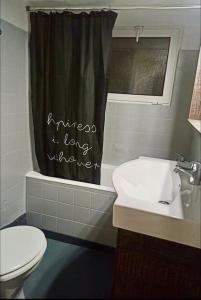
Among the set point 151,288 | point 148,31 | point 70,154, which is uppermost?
point 148,31

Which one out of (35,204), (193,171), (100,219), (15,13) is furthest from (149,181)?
(15,13)

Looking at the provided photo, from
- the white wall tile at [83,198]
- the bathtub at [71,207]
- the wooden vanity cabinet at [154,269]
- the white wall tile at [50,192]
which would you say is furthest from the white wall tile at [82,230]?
the wooden vanity cabinet at [154,269]

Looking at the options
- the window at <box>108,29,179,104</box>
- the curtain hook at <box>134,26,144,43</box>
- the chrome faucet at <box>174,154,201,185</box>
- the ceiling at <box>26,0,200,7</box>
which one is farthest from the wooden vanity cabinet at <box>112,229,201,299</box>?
the curtain hook at <box>134,26,144,43</box>

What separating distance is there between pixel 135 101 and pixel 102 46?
63cm

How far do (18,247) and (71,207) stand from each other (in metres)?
0.63

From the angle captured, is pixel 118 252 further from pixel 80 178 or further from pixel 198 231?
pixel 80 178

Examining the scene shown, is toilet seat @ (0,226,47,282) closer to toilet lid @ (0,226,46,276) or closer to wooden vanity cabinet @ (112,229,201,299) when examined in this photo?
toilet lid @ (0,226,46,276)

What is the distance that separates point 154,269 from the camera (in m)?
0.94

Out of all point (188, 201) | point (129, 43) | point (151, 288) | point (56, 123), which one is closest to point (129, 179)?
point (188, 201)

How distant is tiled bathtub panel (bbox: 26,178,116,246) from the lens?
1.80 m

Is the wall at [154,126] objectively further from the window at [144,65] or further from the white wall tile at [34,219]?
the white wall tile at [34,219]

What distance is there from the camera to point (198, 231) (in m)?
0.73

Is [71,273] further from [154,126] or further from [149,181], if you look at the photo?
[154,126]

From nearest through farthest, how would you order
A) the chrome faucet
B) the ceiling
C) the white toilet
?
the chrome faucet < the white toilet < the ceiling
